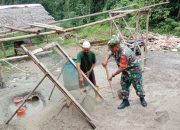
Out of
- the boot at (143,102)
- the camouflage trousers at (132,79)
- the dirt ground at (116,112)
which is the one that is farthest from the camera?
the boot at (143,102)

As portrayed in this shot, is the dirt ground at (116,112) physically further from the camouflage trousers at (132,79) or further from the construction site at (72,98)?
the camouflage trousers at (132,79)

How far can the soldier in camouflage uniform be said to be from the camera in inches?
226

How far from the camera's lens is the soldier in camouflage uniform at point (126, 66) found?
5.75m

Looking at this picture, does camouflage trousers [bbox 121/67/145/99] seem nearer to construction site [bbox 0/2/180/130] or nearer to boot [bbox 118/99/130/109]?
boot [bbox 118/99/130/109]

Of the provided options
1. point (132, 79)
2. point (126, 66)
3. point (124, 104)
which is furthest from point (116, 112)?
point (126, 66)

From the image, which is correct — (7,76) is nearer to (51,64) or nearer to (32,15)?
(51,64)

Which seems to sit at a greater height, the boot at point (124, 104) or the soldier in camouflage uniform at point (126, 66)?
the soldier in camouflage uniform at point (126, 66)

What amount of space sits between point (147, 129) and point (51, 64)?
106 inches

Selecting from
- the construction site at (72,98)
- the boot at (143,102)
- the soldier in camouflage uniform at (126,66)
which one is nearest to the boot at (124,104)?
the soldier in camouflage uniform at (126,66)

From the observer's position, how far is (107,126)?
18.7ft

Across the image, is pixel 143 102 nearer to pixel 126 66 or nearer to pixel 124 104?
pixel 124 104

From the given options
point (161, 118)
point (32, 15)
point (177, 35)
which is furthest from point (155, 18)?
point (161, 118)

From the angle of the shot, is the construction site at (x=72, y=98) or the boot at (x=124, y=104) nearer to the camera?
the construction site at (x=72, y=98)

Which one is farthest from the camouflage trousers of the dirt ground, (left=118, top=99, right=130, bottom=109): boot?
the dirt ground
